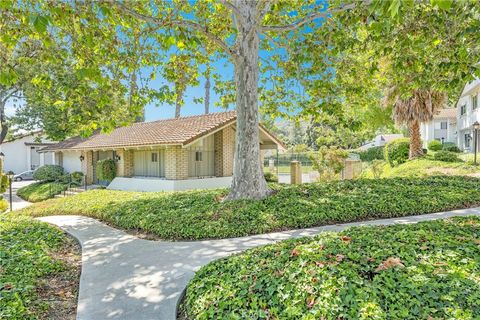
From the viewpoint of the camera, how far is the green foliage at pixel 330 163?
1605 cm

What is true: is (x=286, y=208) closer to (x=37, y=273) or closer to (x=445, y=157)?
(x=37, y=273)

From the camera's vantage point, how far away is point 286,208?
26.9 feet

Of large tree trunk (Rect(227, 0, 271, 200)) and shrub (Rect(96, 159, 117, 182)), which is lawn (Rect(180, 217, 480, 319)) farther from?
shrub (Rect(96, 159, 117, 182))

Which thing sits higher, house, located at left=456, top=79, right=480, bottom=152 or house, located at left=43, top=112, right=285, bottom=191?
house, located at left=456, top=79, right=480, bottom=152

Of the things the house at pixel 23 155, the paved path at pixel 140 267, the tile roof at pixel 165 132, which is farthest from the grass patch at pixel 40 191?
the paved path at pixel 140 267

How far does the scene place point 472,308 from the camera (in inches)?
114

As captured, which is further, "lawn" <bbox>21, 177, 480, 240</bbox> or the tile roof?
the tile roof

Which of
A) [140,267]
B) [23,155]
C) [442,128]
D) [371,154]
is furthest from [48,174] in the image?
[442,128]

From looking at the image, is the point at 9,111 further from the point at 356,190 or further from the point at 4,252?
the point at 356,190

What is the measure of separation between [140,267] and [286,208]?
396 cm

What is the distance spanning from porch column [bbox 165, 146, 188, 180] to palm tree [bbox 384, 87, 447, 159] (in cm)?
1384

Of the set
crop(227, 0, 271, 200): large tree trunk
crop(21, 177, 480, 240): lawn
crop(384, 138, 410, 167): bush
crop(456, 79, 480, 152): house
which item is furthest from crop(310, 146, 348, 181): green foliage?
crop(456, 79, 480, 152): house

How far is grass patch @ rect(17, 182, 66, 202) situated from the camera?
68.6 ft

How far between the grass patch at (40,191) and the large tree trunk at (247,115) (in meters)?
16.7
